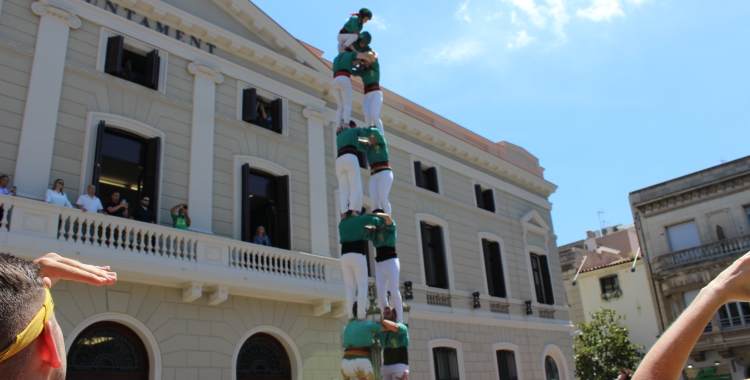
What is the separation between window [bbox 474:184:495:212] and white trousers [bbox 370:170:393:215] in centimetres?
1524

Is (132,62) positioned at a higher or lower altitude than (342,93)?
higher

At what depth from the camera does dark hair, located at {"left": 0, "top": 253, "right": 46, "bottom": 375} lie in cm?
154

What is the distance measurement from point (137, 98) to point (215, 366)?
6118 mm

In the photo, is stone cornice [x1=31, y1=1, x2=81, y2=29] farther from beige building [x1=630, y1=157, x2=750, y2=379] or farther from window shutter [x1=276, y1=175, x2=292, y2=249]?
beige building [x1=630, y1=157, x2=750, y2=379]

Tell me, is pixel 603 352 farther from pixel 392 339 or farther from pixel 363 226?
pixel 363 226

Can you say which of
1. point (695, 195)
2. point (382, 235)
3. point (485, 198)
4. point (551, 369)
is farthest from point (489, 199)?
point (382, 235)

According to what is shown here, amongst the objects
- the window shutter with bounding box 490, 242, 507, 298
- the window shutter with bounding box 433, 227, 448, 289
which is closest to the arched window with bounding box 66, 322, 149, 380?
the window shutter with bounding box 433, 227, 448, 289

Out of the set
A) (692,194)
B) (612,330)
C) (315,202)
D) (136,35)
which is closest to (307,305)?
(315,202)

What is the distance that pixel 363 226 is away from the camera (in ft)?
26.4

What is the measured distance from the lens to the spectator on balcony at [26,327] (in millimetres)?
1554

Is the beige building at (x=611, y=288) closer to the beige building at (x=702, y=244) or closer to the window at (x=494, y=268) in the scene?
the beige building at (x=702, y=244)

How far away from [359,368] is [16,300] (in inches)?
235

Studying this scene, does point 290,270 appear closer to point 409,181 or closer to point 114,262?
point 114,262

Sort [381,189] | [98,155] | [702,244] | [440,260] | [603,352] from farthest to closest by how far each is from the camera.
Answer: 1. [702,244]
2. [603,352]
3. [440,260]
4. [98,155]
5. [381,189]
